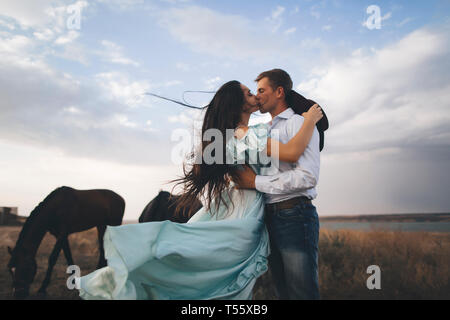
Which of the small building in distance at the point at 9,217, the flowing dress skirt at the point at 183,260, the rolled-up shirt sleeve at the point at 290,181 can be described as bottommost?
the small building in distance at the point at 9,217

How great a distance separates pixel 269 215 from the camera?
247 centimetres

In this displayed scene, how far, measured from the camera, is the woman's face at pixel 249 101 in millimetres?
2801

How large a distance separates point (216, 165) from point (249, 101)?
0.65m

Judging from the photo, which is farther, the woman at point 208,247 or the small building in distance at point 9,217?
the small building in distance at point 9,217

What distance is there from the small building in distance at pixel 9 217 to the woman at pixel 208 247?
19.2 m

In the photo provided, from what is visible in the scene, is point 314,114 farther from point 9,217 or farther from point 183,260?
point 9,217

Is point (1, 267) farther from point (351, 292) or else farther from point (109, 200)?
point (351, 292)

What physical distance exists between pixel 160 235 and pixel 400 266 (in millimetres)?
6510

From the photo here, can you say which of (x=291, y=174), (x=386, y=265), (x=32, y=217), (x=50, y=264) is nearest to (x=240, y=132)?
(x=291, y=174)

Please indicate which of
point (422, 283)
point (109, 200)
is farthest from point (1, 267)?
point (422, 283)

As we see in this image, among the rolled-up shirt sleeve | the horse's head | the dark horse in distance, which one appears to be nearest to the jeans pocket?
the rolled-up shirt sleeve

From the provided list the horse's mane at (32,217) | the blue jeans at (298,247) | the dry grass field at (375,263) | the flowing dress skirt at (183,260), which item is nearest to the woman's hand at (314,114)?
the blue jeans at (298,247)

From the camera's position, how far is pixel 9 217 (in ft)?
58.9

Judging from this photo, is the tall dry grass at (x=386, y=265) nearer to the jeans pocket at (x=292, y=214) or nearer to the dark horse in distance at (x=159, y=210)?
the dark horse in distance at (x=159, y=210)
